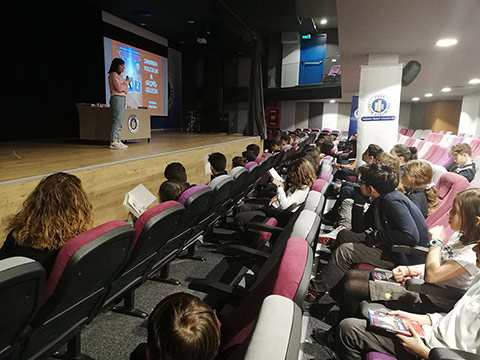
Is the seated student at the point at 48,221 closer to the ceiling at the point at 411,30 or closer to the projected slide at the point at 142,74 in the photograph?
the ceiling at the point at 411,30

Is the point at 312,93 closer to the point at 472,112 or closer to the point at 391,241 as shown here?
the point at 472,112

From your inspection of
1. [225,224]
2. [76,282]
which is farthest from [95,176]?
[76,282]

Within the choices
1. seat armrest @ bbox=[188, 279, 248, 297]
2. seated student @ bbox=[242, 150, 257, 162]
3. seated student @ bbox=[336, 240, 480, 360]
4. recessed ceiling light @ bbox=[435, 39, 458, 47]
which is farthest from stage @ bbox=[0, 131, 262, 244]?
recessed ceiling light @ bbox=[435, 39, 458, 47]

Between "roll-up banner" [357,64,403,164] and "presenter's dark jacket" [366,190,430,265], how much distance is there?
3.14m

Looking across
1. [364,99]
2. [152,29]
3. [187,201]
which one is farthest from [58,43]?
[187,201]

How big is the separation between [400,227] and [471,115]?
14.0m

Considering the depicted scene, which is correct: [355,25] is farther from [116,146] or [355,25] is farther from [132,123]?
[132,123]

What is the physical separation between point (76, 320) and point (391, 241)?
2003mm

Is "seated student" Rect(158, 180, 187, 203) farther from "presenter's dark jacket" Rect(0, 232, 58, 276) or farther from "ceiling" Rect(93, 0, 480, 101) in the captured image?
"ceiling" Rect(93, 0, 480, 101)

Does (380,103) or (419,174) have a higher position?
(380,103)

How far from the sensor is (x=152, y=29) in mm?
10570

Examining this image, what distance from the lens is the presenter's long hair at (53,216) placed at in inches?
61.2

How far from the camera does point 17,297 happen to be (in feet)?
3.44

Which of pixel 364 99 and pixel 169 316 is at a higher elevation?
pixel 364 99
